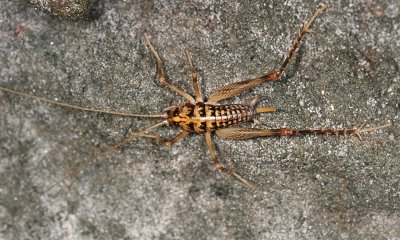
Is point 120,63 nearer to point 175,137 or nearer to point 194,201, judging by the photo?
point 175,137

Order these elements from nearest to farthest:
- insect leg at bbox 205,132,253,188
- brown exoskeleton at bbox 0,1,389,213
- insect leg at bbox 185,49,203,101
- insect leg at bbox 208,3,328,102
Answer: insect leg at bbox 208,3,328,102 < brown exoskeleton at bbox 0,1,389,213 < insect leg at bbox 185,49,203,101 < insect leg at bbox 205,132,253,188

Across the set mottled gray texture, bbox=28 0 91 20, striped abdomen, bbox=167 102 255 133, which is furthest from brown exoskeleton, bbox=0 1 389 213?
mottled gray texture, bbox=28 0 91 20

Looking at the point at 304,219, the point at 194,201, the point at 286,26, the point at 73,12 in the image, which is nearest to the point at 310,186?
the point at 304,219

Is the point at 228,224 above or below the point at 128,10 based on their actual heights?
below

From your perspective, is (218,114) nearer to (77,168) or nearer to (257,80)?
(257,80)

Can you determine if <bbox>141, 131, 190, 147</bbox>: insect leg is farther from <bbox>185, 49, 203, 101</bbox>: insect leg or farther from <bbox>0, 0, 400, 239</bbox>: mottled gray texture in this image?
<bbox>185, 49, 203, 101</bbox>: insect leg

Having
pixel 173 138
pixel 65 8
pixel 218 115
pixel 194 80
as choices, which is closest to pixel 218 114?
pixel 218 115
